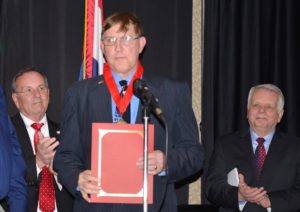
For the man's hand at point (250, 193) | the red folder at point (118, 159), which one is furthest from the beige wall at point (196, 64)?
the red folder at point (118, 159)

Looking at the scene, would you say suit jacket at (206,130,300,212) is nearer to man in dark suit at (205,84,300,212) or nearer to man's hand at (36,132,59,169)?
man in dark suit at (205,84,300,212)

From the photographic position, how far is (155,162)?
2.70 m

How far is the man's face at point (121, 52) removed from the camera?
296cm

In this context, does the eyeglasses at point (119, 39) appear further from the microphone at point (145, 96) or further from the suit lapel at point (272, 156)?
the suit lapel at point (272, 156)

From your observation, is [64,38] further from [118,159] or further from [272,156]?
[118,159]

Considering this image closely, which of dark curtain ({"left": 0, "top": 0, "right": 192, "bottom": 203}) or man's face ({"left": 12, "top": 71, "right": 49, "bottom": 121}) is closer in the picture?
man's face ({"left": 12, "top": 71, "right": 49, "bottom": 121})

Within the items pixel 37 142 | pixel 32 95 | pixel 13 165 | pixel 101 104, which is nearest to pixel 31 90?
pixel 32 95

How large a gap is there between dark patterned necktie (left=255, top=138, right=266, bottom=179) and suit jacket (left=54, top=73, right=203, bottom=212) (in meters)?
1.62

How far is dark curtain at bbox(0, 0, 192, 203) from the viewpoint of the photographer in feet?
16.8

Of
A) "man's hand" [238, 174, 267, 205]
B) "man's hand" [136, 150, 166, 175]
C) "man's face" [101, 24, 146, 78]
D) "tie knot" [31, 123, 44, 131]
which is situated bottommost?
"man's hand" [238, 174, 267, 205]

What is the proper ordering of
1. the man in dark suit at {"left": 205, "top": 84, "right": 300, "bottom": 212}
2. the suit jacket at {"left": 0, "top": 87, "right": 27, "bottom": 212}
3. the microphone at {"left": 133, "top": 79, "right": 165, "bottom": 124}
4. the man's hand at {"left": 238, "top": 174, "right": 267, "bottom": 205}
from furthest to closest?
the man in dark suit at {"left": 205, "top": 84, "right": 300, "bottom": 212} < the man's hand at {"left": 238, "top": 174, "right": 267, "bottom": 205} < the suit jacket at {"left": 0, "top": 87, "right": 27, "bottom": 212} < the microphone at {"left": 133, "top": 79, "right": 165, "bottom": 124}

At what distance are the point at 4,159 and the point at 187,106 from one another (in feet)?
3.34

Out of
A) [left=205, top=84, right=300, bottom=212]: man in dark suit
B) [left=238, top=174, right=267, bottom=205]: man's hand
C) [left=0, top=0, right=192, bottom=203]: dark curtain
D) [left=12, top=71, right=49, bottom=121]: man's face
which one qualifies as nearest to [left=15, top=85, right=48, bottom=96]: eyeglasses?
[left=12, top=71, right=49, bottom=121]: man's face

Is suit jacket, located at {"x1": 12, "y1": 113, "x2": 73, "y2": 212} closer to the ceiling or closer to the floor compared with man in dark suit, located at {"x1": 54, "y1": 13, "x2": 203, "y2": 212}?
closer to the floor
